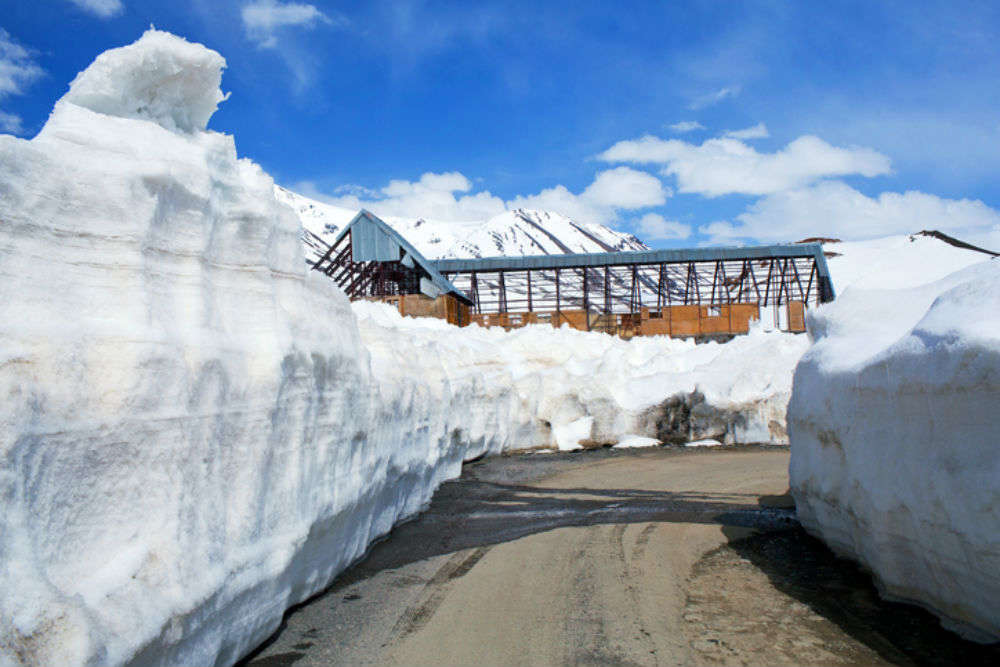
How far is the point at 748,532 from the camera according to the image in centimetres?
747

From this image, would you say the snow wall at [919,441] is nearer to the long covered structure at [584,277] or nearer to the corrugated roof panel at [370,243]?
the long covered structure at [584,277]

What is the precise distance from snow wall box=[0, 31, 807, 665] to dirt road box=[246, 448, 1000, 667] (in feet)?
1.84

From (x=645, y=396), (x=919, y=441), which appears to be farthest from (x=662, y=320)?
(x=919, y=441)

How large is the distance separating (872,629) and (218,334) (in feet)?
14.4

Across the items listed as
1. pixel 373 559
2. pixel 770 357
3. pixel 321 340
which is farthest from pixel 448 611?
pixel 770 357

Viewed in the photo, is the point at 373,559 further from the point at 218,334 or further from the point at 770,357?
the point at 770,357

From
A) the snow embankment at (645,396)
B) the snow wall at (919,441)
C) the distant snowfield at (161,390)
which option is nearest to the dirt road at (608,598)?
the snow wall at (919,441)

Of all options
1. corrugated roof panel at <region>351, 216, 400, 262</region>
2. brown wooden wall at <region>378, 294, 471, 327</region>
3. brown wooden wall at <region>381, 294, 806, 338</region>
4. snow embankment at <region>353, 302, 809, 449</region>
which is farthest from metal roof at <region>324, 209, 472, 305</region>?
snow embankment at <region>353, 302, 809, 449</region>

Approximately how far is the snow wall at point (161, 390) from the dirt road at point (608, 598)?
0.56 m

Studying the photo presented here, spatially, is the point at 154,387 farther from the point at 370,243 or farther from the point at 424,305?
the point at 370,243

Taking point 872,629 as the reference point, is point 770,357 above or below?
above

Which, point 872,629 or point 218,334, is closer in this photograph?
point 218,334

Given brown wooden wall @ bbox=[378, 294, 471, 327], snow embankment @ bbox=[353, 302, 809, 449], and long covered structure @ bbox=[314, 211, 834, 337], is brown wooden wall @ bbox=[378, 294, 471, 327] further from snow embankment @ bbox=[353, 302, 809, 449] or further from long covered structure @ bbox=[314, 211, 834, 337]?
snow embankment @ bbox=[353, 302, 809, 449]

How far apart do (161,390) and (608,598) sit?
139 inches
